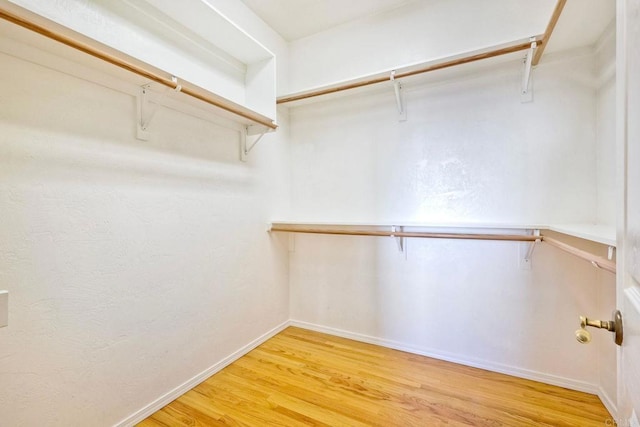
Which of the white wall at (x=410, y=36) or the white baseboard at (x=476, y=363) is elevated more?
the white wall at (x=410, y=36)

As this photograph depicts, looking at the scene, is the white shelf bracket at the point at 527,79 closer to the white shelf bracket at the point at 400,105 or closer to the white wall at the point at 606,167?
the white wall at the point at 606,167

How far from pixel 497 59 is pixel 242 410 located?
2.68 metres

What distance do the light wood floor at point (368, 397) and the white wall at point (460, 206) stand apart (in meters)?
0.21

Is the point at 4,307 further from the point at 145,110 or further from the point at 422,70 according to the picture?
the point at 422,70

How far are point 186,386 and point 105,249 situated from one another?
101 cm

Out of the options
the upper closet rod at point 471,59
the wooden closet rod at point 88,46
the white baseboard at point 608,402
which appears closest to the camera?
the wooden closet rod at point 88,46

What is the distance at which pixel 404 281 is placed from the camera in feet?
7.53

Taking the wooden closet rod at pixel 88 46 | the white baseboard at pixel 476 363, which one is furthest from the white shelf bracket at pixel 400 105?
the white baseboard at pixel 476 363

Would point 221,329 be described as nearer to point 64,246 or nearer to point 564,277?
point 64,246

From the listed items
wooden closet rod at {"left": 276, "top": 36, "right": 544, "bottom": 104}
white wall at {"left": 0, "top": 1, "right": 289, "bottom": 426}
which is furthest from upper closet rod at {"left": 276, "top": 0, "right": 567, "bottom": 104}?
white wall at {"left": 0, "top": 1, "right": 289, "bottom": 426}

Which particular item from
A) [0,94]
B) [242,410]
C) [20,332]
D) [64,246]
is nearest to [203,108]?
[0,94]

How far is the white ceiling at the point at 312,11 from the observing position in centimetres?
221

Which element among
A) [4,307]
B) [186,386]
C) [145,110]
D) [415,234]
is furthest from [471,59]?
[186,386]

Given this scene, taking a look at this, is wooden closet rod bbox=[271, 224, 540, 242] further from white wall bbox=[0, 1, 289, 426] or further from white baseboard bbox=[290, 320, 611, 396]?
white baseboard bbox=[290, 320, 611, 396]
